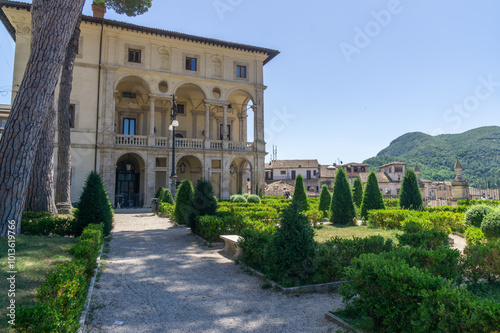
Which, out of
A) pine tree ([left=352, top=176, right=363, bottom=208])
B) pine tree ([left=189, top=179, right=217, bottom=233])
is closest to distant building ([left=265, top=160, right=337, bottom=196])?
pine tree ([left=352, top=176, right=363, bottom=208])

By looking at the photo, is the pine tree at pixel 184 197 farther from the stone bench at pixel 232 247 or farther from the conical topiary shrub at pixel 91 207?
the stone bench at pixel 232 247

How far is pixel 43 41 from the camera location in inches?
299

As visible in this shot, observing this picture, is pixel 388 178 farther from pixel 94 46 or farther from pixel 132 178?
pixel 94 46

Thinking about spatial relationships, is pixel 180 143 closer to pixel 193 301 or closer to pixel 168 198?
pixel 168 198

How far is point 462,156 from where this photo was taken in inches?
2685

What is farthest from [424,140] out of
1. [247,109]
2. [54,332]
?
[54,332]

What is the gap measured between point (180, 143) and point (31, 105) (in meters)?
19.8

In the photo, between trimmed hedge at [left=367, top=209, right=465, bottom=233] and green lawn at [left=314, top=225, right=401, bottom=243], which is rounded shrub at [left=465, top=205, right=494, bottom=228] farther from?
green lawn at [left=314, top=225, right=401, bottom=243]

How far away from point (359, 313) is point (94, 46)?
→ 27137 mm

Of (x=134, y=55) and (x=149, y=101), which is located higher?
(x=134, y=55)

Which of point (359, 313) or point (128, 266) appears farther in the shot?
point (128, 266)

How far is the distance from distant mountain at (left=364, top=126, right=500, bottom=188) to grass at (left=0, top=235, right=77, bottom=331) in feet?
187

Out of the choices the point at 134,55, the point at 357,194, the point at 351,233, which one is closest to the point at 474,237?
the point at 351,233

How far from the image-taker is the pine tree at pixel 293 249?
17.7 ft
